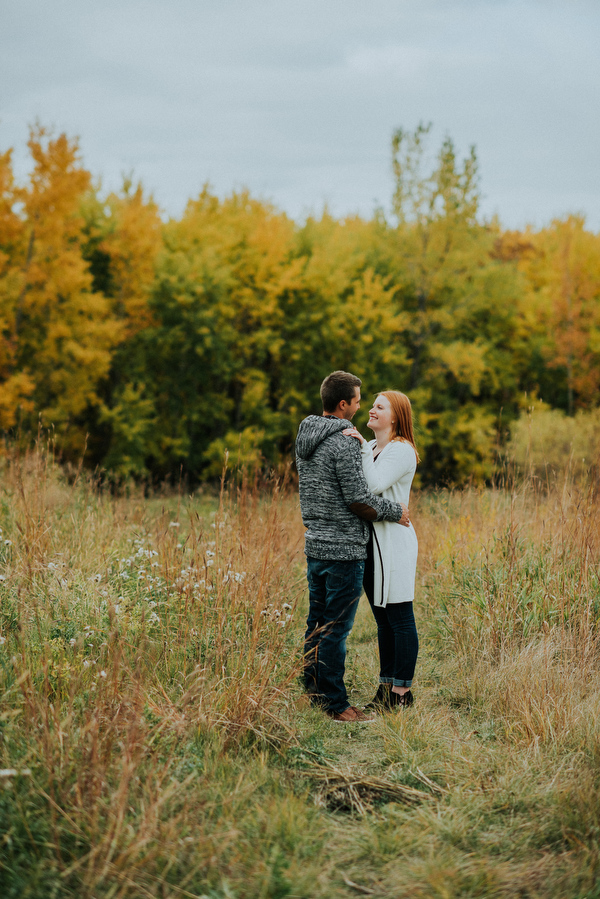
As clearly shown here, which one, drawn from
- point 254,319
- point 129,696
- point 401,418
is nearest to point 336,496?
point 401,418

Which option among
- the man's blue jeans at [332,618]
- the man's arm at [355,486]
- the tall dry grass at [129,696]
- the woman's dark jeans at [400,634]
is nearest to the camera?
the tall dry grass at [129,696]

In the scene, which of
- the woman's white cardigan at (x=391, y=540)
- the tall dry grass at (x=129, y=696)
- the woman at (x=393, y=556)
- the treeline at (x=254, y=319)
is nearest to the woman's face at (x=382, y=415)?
the woman at (x=393, y=556)

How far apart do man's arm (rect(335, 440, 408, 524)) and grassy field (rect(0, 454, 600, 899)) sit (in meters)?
0.65

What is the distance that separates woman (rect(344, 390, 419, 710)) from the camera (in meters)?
3.65

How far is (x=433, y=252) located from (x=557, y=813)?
18320mm

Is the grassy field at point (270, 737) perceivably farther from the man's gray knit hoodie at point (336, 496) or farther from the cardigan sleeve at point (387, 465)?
the cardigan sleeve at point (387, 465)

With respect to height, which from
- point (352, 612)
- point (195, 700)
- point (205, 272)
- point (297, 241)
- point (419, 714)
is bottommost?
point (419, 714)

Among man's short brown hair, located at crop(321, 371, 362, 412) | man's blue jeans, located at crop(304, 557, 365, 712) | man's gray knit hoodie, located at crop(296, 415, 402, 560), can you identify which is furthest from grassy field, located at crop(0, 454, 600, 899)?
man's short brown hair, located at crop(321, 371, 362, 412)

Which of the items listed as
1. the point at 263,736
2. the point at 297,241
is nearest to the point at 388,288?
the point at 297,241

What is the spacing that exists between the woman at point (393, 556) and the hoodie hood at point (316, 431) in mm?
65

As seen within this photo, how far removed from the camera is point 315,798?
2.78 m

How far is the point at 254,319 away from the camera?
17.4 metres

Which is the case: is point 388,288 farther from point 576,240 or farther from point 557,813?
point 557,813

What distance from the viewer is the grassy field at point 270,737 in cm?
227
